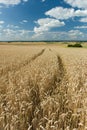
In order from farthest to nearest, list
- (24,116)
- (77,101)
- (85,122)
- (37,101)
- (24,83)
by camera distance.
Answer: (24,83)
(37,101)
(77,101)
(24,116)
(85,122)

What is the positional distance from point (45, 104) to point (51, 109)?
214 mm

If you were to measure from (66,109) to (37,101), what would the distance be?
111 cm

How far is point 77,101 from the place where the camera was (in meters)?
6.00

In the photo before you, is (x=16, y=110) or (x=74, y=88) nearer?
(x=16, y=110)

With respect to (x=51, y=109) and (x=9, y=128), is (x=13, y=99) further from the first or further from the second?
(x=9, y=128)

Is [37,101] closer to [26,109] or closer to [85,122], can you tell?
[26,109]

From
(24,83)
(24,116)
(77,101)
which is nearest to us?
(24,116)

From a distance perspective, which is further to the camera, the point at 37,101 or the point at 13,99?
the point at 37,101

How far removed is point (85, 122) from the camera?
496 cm

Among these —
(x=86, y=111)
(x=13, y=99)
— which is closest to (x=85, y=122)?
(x=86, y=111)

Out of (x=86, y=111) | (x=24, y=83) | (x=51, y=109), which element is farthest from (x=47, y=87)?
(x=86, y=111)

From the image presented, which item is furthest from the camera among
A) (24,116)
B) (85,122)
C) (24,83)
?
(24,83)

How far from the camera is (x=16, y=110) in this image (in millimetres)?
5566

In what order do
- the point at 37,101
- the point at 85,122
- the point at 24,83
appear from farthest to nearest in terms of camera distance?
the point at 24,83 < the point at 37,101 < the point at 85,122
